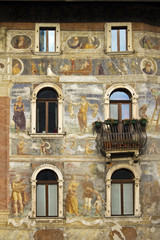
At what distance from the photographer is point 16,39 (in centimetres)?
2702

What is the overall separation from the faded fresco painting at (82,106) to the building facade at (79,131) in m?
0.04

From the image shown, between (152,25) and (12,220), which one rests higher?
(152,25)

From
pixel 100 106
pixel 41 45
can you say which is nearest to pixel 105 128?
pixel 100 106

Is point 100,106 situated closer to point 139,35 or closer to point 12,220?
point 139,35

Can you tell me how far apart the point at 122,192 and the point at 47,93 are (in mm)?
5470

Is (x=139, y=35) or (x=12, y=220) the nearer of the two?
(x=12, y=220)

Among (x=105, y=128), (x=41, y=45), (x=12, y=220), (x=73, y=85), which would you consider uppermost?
(x=41, y=45)

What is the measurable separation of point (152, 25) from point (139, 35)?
785 millimetres

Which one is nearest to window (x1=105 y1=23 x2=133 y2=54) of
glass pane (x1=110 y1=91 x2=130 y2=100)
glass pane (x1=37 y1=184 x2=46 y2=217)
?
glass pane (x1=110 y1=91 x2=130 y2=100)

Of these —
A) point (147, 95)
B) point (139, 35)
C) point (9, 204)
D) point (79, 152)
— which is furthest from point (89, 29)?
point (9, 204)

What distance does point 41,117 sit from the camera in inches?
1040

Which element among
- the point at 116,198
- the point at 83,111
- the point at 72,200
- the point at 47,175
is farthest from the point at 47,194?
the point at 83,111

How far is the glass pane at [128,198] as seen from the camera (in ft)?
84.5

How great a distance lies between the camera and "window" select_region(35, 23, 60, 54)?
2694 centimetres
